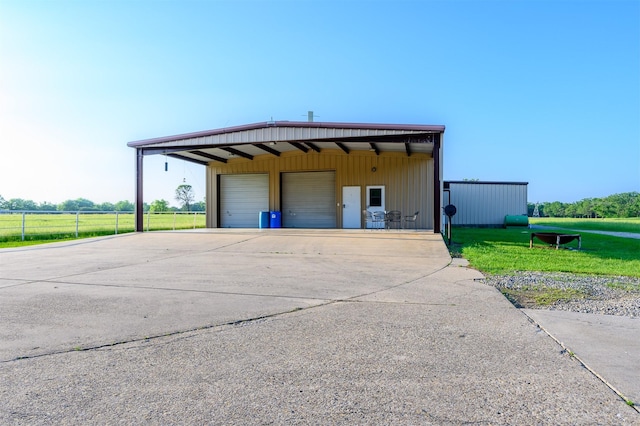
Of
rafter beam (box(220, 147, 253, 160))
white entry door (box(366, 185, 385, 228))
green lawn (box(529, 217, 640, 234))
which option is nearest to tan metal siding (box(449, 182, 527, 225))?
green lawn (box(529, 217, 640, 234))

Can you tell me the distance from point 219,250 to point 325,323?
740 centimetres

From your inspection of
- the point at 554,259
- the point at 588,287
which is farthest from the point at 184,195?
the point at 588,287

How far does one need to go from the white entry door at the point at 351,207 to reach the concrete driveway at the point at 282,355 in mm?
12018

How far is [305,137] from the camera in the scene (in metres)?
A: 14.4

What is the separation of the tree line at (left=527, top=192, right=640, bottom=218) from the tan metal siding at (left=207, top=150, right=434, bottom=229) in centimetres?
5215

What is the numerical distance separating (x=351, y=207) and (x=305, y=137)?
568cm

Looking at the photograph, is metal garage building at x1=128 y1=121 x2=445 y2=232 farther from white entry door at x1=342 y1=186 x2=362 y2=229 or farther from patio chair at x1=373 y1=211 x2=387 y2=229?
patio chair at x1=373 y1=211 x2=387 y2=229

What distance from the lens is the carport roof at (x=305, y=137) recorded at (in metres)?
13.3

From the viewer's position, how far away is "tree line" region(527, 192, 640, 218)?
69613 mm

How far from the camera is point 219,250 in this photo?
1111cm

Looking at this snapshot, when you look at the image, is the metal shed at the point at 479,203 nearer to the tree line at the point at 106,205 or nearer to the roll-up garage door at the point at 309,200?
the roll-up garage door at the point at 309,200

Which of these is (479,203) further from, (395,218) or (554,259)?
(554,259)

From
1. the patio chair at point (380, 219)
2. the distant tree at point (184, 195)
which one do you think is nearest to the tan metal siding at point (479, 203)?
the patio chair at point (380, 219)

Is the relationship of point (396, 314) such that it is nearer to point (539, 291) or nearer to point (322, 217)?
point (539, 291)
